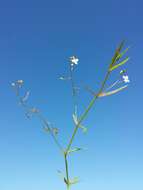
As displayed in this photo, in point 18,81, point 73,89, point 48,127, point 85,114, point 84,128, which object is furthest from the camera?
point 18,81

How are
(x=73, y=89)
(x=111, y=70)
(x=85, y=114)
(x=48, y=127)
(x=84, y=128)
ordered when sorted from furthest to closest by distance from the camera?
1. (x=73, y=89)
2. (x=48, y=127)
3. (x=84, y=128)
4. (x=85, y=114)
5. (x=111, y=70)

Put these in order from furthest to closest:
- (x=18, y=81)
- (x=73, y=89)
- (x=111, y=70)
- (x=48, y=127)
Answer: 1. (x=18, y=81)
2. (x=73, y=89)
3. (x=48, y=127)
4. (x=111, y=70)

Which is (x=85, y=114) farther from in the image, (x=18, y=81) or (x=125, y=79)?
(x=18, y=81)

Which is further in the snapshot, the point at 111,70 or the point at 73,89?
the point at 73,89

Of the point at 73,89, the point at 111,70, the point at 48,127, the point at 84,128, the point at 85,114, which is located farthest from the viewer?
the point at 73,89

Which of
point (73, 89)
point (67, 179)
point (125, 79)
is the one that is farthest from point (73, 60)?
point (67, 179)

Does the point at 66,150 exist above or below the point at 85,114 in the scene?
below

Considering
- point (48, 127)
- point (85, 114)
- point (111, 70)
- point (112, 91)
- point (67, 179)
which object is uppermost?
point (111, 70)

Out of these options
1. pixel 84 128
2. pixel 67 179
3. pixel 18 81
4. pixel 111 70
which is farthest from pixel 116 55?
pixel 18 81

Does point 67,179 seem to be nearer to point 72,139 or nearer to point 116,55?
point 72,139
